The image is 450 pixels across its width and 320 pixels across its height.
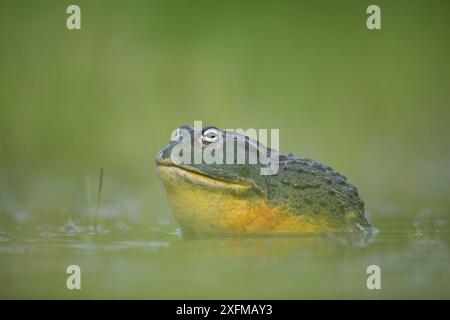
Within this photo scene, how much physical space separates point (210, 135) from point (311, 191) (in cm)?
116

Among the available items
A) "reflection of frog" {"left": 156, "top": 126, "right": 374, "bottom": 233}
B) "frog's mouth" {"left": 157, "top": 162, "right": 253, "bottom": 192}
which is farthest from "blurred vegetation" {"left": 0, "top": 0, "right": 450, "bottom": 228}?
"frog's mouth" {"left": 157, "top": 162, "right": 253, "bottom": 192}

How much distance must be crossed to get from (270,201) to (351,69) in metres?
8.89

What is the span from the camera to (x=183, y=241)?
7.04 meters

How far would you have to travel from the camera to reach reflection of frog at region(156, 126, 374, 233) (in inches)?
286

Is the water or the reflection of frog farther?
the reflection of frog

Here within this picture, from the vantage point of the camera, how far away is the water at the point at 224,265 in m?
5.15

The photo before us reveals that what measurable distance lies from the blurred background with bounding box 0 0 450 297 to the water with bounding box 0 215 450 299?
353 centimetres

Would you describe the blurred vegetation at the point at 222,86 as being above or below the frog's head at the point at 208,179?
above

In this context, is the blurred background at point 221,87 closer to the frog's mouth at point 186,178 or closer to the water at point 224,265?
the frog's mouth at point 186,178

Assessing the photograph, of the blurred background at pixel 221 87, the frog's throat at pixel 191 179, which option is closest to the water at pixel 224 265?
the frog's throat at pixel 191 179

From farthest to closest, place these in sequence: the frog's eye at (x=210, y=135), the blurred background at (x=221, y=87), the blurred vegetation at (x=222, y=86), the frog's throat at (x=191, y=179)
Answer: the blurred vegetation at (x=222, y=86), the blurred background at (x=221, y=87), the frog's eye at (x=210, y=135), the frog's throat at (x=191, y=179)

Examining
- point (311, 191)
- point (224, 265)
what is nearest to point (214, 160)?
point (311, 191)

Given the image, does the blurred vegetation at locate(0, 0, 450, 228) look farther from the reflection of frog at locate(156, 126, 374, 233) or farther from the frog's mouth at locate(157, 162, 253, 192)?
the frog's mouth at locate(157, 162, 253, 192)
